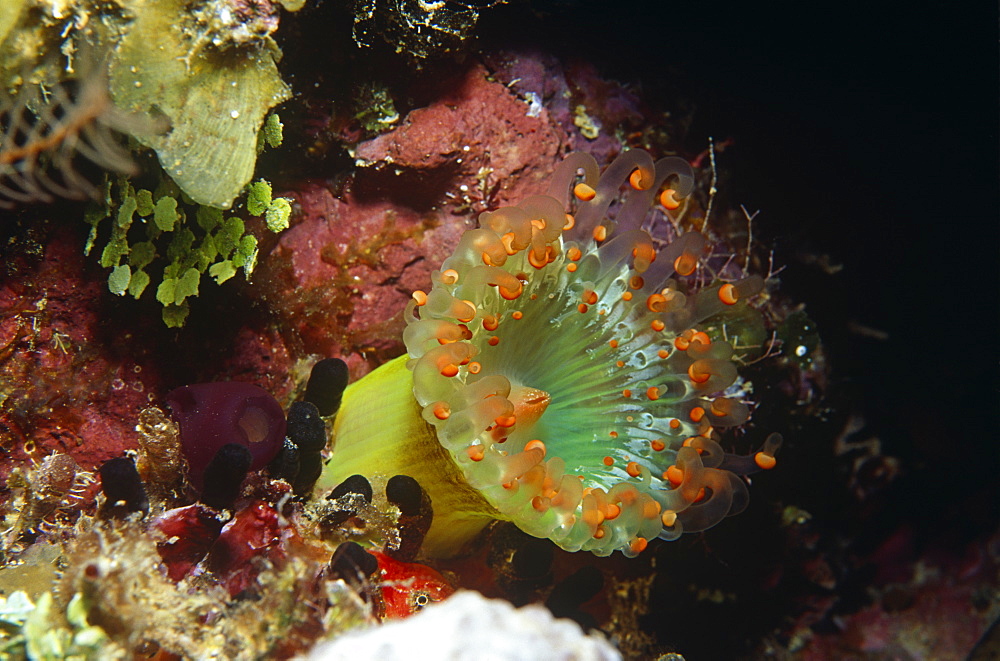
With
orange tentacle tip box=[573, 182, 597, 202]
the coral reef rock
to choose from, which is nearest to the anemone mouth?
orange tentacle tip box=[573, 182, 597, 202]

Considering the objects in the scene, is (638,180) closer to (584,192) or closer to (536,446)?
(584,192)

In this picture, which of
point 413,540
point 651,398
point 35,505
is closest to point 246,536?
point 413,540

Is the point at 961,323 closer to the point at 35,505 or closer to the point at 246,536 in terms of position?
the point at 246,536

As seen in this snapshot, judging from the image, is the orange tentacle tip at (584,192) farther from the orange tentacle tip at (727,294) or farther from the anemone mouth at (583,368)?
the orange tentacle tip at (727,294)

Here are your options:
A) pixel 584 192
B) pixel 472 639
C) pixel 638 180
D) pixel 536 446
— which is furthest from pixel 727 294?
pixel 472 639

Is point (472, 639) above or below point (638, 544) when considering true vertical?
above

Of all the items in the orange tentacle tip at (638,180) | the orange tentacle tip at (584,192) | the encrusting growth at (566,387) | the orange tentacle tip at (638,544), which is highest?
the orange tentacle tip at (584,192)

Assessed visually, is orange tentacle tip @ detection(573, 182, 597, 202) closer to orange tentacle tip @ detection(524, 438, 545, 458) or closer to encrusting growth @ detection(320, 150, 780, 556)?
encrusting growth @ detection(320, 150, 780, 556)

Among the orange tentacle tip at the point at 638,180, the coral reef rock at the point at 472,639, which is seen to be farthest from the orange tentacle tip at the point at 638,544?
the orange tentacle tip at the point at 638,180
